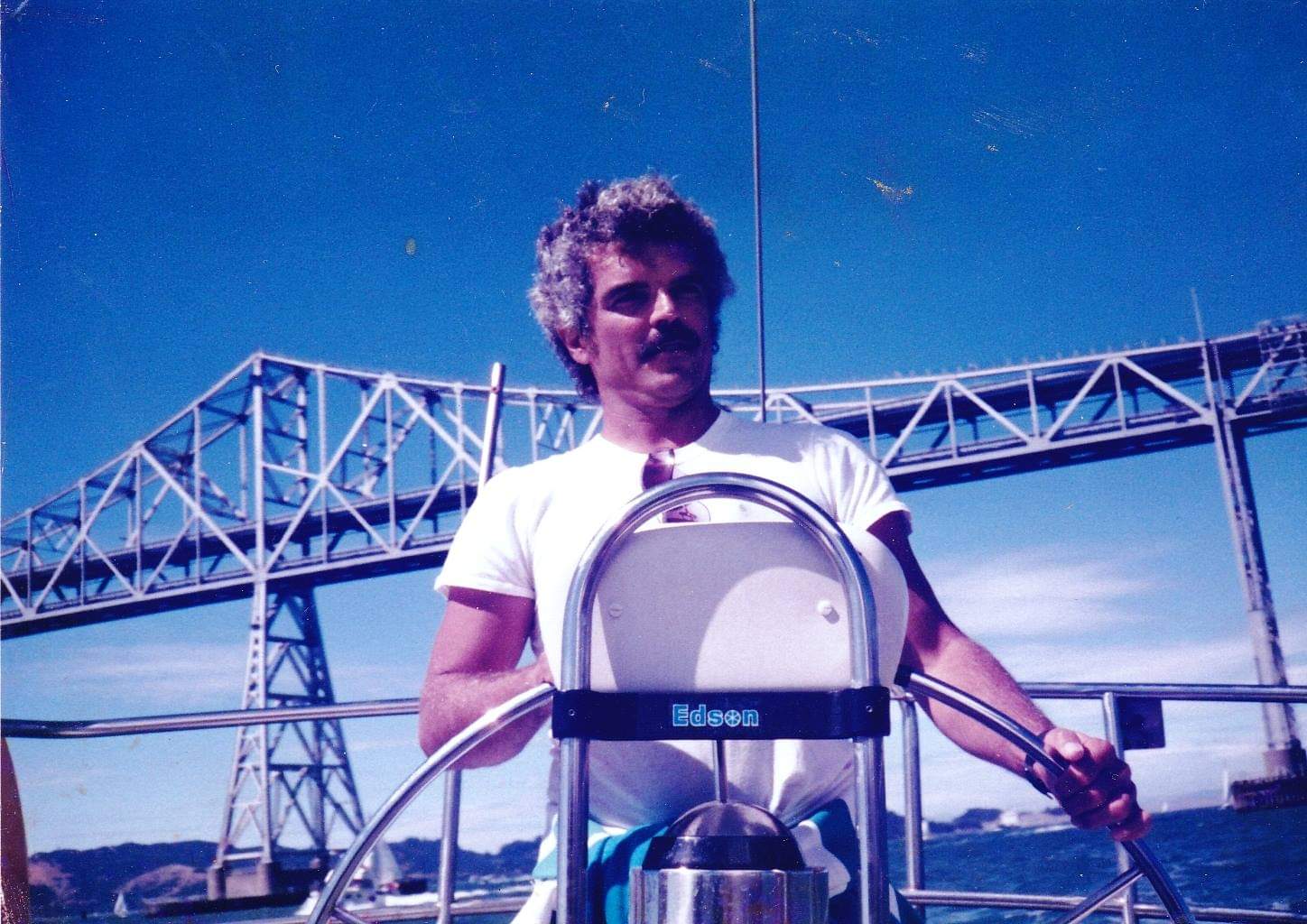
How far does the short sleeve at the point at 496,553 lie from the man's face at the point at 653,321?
0.59 ft

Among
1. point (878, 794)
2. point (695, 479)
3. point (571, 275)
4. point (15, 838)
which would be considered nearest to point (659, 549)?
point (695, 479)

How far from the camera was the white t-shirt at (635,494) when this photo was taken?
942 millimetres

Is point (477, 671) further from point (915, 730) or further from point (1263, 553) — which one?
point (1263, 553)

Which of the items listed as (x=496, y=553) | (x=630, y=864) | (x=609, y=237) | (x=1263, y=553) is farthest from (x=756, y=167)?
(x=1263, y=553)

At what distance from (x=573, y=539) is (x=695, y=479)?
331mm

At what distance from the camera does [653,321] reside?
1200 millimetres

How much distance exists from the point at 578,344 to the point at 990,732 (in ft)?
1.99

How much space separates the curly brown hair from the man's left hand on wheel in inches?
24.9

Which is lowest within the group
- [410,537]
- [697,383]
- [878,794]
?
[878,794]

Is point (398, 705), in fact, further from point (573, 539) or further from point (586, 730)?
point (586, 730)

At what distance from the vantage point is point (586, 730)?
2.44 feet

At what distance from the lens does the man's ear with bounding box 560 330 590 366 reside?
1291mm

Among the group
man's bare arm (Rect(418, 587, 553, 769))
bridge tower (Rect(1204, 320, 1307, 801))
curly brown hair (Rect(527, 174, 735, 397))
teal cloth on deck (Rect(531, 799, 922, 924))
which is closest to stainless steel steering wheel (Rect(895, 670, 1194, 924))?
teal cloth on deck (Rect(531, 799, 922, 924))

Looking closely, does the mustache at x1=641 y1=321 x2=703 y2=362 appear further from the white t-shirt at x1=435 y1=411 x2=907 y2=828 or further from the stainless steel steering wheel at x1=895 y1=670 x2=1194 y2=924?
the stainless steel steering wheel at x1=895 y1=670 x2=1194 y2=924
